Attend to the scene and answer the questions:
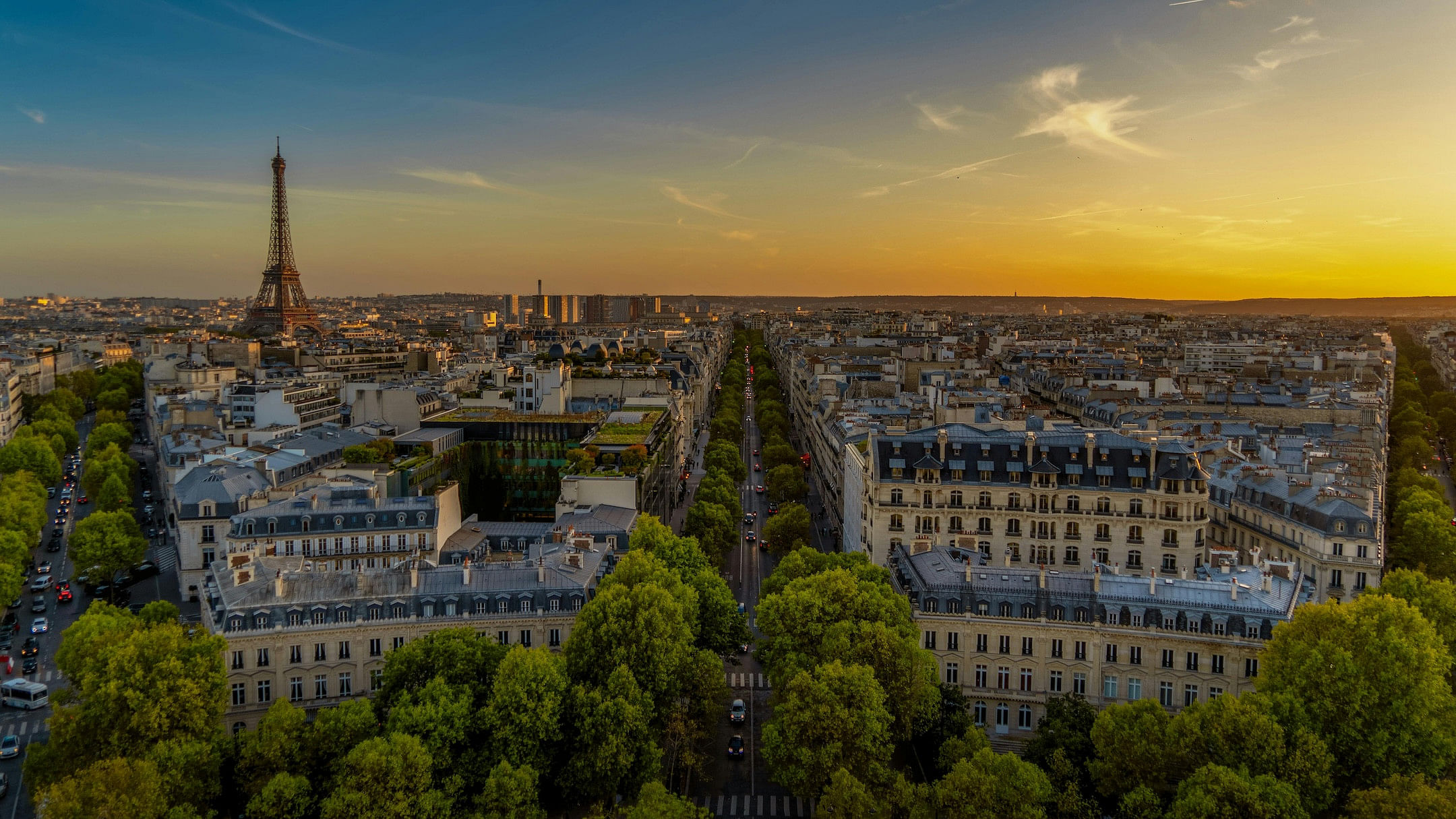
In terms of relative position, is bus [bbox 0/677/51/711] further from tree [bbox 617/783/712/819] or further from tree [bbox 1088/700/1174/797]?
tree [bbox 1088/700/1174/797]

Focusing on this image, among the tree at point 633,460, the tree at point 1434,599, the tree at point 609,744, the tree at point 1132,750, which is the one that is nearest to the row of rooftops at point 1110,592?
the tree at point 1434,599

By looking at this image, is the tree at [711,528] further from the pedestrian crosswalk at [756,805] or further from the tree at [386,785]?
the tree at [386,785]

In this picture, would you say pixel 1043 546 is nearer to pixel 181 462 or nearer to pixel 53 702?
pixel 53 702

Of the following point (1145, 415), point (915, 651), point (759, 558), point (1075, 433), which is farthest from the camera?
point (1145, 415)

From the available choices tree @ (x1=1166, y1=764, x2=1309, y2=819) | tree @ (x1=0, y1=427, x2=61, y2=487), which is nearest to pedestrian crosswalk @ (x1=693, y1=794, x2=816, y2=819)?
tree @ (x1=1166, y1=764, x2=1309, y2=819)

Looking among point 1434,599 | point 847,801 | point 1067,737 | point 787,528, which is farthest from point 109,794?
point 1434,599

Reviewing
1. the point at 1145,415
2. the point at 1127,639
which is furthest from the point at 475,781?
the point at 1145,415
